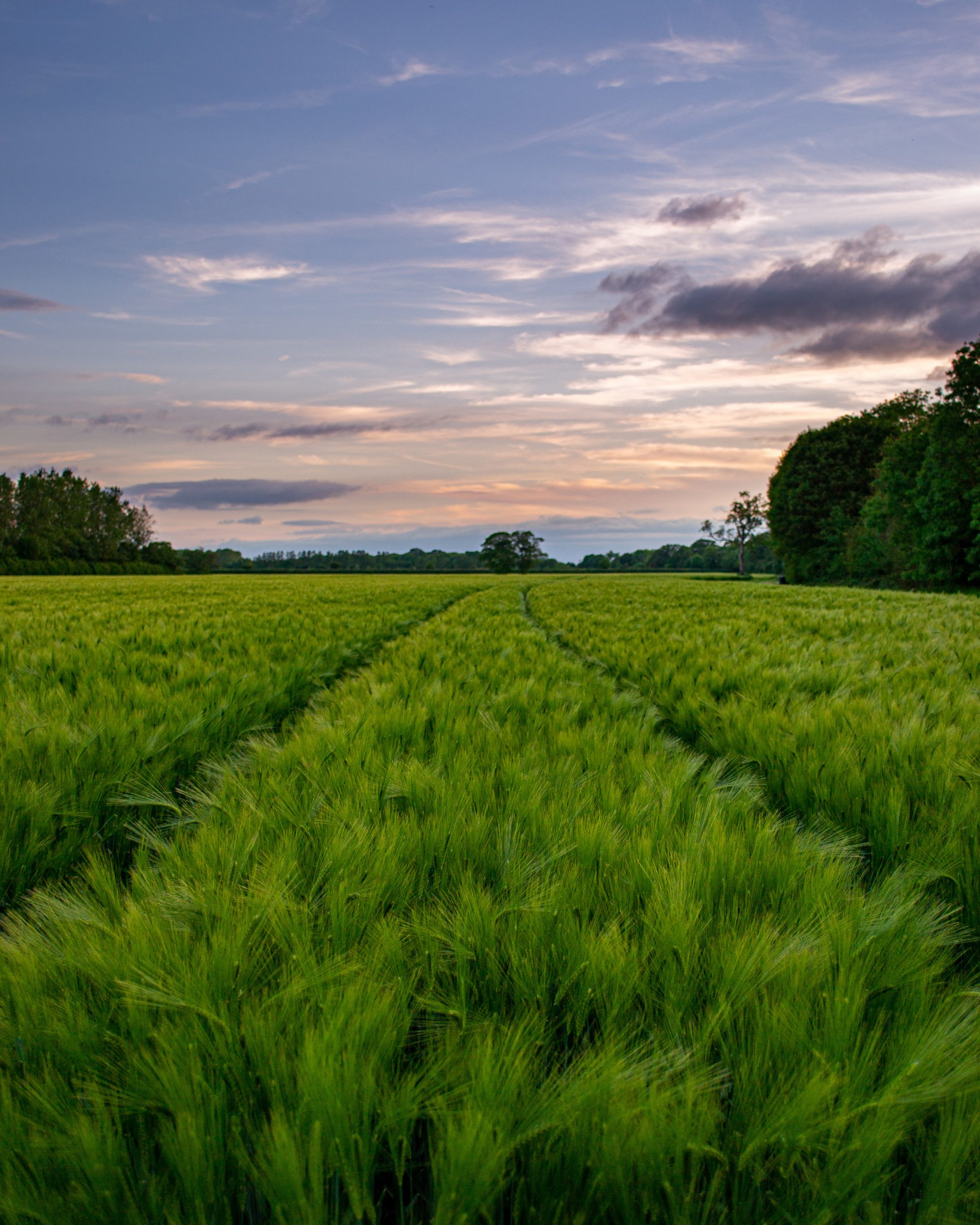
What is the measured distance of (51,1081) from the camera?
77 cm

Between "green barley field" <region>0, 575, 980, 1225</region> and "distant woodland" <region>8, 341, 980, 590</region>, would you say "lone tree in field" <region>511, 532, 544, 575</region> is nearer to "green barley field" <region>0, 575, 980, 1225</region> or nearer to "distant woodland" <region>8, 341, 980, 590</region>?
"distant woodland" <region>8, 341, 980, 590</region>

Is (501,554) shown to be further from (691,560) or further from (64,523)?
(64,523)

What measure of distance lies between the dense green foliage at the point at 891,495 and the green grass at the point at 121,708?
113 feet

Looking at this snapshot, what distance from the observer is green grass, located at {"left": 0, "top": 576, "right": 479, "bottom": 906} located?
187cm

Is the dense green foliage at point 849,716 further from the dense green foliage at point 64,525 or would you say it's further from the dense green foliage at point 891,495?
the dense green foliage at point 64,525

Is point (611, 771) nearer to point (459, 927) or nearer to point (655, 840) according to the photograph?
point (655, 840)

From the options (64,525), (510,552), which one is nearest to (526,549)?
(510,552)

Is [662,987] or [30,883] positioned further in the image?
[30,883]

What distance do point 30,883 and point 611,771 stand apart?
174 cm

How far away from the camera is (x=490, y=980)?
1046 millimetres

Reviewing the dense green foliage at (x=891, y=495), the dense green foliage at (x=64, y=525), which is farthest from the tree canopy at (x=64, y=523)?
the dense green foliage at (x=891, y=495)

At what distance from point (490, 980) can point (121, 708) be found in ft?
8.54

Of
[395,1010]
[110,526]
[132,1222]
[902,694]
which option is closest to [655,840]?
[395,1010]

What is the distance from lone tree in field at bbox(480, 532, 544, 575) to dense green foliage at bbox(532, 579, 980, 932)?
374 ft
